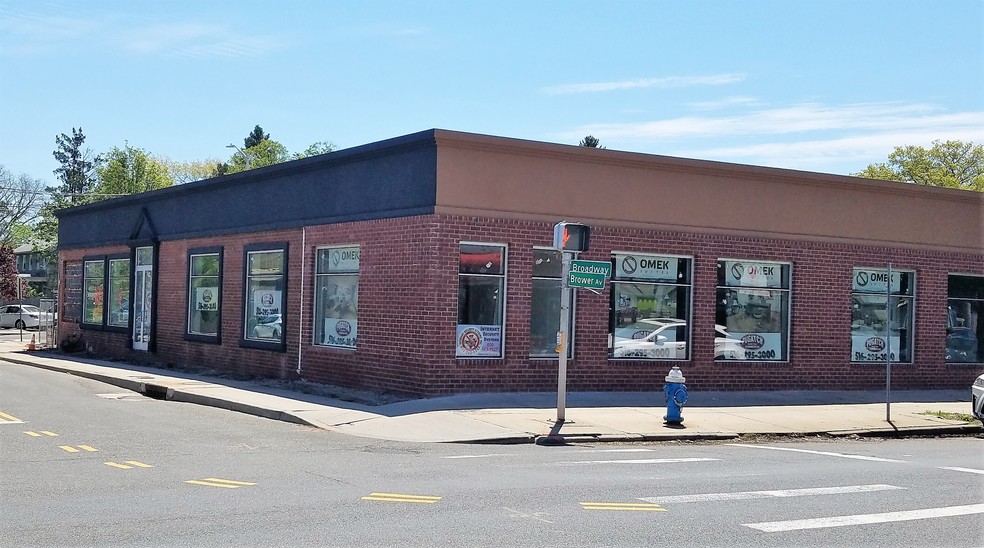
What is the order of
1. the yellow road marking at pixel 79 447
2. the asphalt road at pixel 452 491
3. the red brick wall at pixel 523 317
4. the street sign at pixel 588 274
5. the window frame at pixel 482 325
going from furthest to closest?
the window frame at pixel 482 325 → the red brick wall at pixel 523 317 → the street sign at pixel 588 274 → the yellow road marking at pixel 79 447 → the asphalt road at pixel 452 491

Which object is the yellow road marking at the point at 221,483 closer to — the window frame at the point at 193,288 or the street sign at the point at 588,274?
the street sign at the point at 588,274

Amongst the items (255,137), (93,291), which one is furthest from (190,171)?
(93,291)

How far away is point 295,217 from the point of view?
70.4 ft

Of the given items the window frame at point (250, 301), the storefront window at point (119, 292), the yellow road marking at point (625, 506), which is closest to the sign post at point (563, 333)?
the yellow road marking at point (625, 506)

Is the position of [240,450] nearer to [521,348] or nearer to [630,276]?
[521,348]

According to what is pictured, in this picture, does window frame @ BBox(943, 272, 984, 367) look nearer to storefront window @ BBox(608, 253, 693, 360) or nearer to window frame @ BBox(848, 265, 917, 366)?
window frame @ BBox(848, 265, 917, 366)

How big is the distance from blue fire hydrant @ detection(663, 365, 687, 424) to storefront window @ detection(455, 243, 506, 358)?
12.0 ft

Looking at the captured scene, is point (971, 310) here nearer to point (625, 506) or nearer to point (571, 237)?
point (571, 237)

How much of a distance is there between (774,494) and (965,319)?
15.8 meters

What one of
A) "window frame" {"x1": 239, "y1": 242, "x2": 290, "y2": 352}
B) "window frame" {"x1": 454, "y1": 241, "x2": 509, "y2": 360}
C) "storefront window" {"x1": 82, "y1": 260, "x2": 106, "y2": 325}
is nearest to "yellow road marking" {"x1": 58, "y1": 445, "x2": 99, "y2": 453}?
"window frame" {"x1": 454, "y1": 241, "x2": 509, "y2": 360}

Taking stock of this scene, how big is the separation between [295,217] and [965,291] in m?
15.2

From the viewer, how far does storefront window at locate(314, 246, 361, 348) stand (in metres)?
19.7

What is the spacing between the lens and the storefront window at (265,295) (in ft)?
71.5

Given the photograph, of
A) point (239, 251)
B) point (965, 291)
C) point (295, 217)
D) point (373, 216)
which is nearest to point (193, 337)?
point (239, 251)
